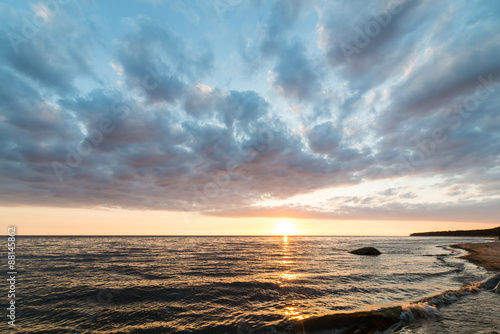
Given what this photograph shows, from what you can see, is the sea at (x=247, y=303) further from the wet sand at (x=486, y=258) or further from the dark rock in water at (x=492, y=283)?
the wet sand at (x=486, y=258)

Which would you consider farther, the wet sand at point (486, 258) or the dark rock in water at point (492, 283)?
the wet sand at point (486, 258)

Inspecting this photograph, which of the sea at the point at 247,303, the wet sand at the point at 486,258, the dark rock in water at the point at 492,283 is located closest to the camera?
the sea at the point at 247,303

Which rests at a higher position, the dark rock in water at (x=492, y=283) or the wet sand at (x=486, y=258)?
the dark rock in water at (x=492, y=283)

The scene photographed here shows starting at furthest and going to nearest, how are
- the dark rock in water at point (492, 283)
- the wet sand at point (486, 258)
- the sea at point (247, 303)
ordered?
the wet sand at point (486, 258), the dark rock in water at point (492, 283), the sea at point (247, 303)

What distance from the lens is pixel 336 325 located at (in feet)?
38.2

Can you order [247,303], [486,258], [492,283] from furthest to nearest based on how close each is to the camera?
[486,258] < [492,283] < [247,303]

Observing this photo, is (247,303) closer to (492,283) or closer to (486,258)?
(492,283)

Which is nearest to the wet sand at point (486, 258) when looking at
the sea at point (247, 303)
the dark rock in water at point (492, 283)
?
the sea at point (247, 303)

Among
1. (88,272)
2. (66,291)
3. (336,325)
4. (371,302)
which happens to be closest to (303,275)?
(371,302)

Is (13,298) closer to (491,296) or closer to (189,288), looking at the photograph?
(189,288)

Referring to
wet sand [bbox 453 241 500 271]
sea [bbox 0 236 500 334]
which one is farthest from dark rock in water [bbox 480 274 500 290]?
wet sand [bbox 453 241 500 271]

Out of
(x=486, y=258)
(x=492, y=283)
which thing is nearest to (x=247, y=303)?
(x=492, y=283)

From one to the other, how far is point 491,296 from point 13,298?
115ft

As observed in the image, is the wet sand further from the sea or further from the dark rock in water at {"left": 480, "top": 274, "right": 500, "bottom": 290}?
the dark rock in water at {"left": 480, "top": 274, "right": 500, "bottom": 290}
